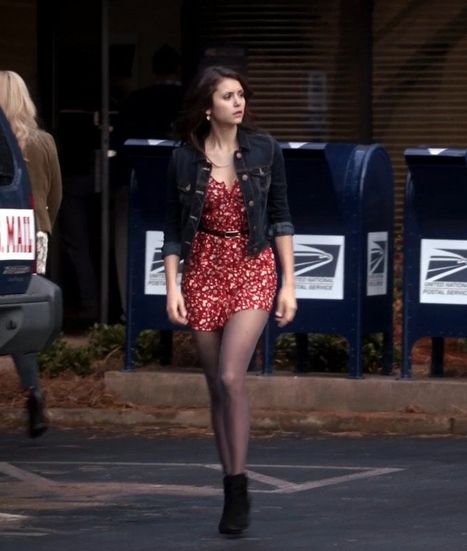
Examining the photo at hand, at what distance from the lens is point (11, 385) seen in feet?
37.8

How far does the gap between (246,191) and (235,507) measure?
121 cm

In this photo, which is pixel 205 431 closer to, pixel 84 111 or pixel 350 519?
pixel 350 519

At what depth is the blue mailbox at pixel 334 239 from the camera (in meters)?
10.8

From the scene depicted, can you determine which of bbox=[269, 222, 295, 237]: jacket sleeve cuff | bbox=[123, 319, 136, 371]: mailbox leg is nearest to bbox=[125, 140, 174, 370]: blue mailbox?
bbox=[123, 319, 136, 371]: mailbox leg

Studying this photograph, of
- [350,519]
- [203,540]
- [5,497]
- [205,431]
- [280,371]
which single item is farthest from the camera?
[280,371]

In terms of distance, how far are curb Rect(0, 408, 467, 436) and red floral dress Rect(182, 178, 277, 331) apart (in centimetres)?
323

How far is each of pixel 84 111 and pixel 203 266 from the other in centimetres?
730

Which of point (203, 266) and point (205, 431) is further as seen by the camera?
point (205, 431)

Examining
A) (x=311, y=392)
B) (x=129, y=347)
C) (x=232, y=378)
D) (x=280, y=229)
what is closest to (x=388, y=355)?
(x=311, y=392)

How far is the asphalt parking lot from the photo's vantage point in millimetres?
7227

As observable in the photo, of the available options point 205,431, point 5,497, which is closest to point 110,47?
point 205,431

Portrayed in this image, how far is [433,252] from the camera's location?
10.8 meters

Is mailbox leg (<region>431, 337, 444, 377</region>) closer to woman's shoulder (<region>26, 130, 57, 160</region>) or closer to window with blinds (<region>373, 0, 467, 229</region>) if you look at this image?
woman's shoulder (<region>26, 130, 57, 160</region>)

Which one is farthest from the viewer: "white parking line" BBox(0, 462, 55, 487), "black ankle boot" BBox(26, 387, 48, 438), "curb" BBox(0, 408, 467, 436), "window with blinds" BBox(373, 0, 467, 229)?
"window with blinds" BBox(373, 0, 467, 229)
